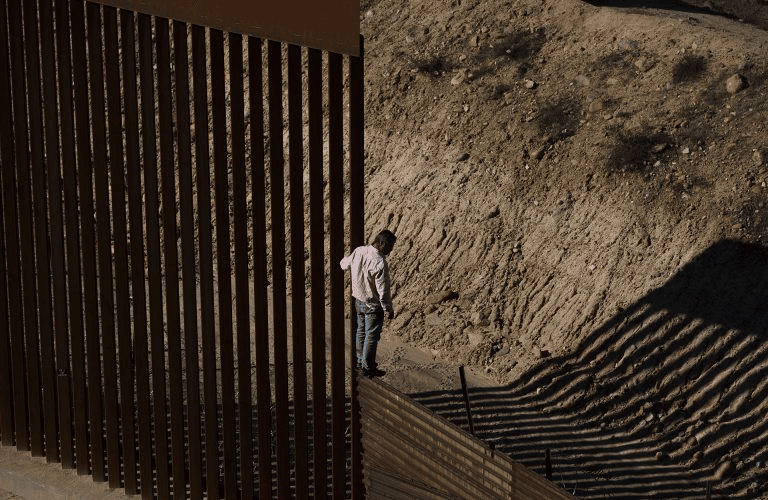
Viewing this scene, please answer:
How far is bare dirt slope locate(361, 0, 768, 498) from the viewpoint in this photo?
11680 mm

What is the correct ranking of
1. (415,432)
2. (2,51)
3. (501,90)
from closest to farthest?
(415,432) < (2,51) < (501,90)

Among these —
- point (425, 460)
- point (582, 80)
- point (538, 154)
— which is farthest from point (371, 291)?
point (582, 80)

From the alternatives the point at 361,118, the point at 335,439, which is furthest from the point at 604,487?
the point at 361,118

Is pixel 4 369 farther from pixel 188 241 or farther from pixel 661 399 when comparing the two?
pixel 661 399

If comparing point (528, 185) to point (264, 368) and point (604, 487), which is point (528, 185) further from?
point (264, 368)

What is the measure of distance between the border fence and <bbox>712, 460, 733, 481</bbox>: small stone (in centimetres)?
387

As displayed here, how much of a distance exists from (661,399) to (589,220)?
2718mm

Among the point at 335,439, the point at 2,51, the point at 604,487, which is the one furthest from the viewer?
the point at 604,487

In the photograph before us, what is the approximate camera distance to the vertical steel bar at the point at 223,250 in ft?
26.0

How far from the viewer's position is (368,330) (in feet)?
37.8

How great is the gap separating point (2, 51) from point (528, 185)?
7056mm

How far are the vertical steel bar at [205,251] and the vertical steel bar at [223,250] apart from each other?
0.07 metres

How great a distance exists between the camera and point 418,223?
49.0 ft

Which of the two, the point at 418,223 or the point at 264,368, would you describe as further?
the point at 418,223
